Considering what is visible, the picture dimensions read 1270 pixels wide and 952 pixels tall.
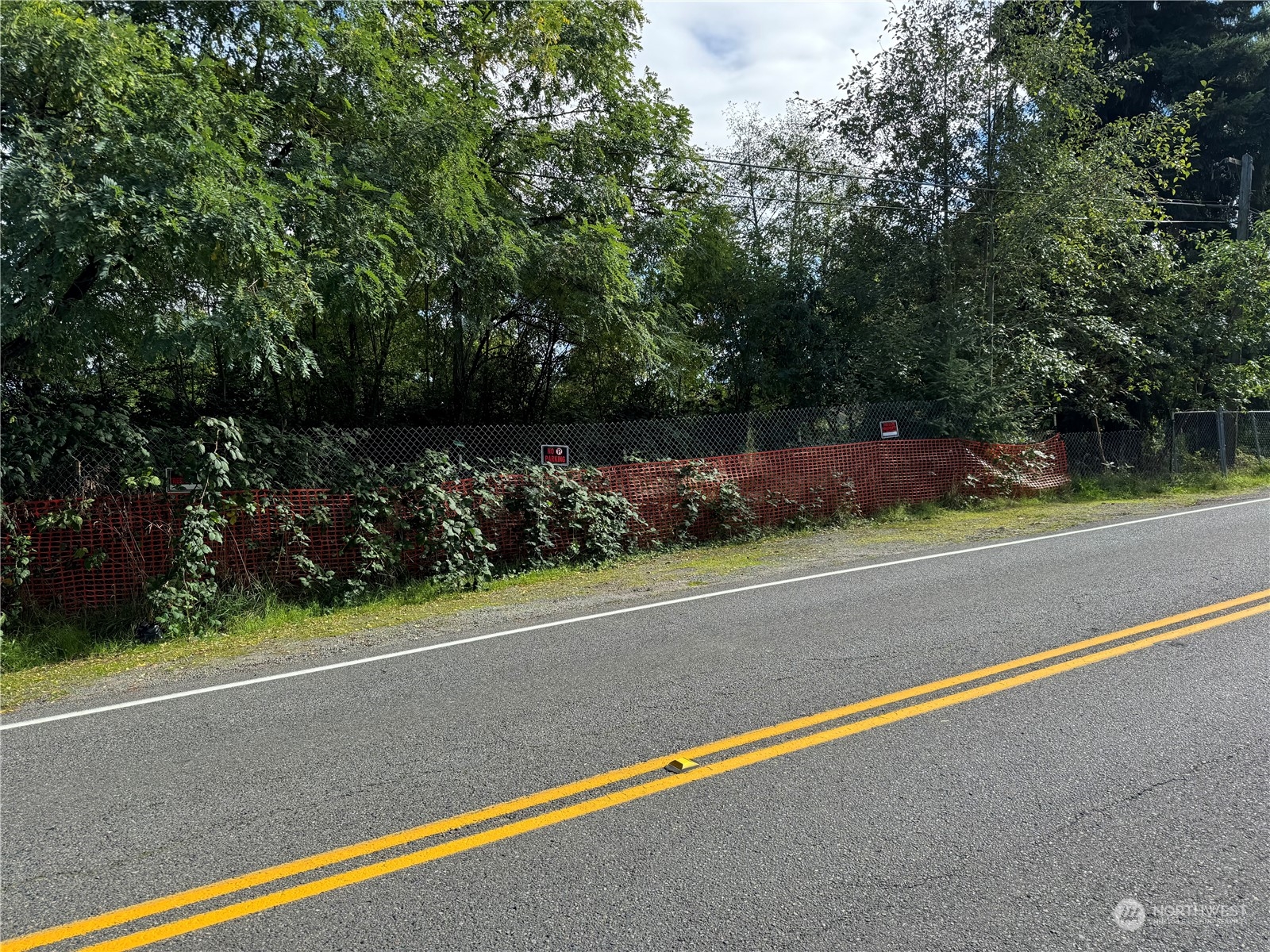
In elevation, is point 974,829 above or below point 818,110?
below

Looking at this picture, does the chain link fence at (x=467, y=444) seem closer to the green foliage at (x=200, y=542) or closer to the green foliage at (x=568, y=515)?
the green foliage at (x=200, y=542)

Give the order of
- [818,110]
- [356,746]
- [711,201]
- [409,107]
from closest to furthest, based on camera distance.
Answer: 1. [356,746]
2. [409,107]
3. [711,201]
4. [818,110]

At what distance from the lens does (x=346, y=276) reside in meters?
8.84

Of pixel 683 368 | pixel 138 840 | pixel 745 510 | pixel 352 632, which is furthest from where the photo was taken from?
pixel 683 368

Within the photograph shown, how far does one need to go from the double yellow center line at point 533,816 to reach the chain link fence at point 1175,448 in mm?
14150

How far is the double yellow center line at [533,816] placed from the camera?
2961 millimetres

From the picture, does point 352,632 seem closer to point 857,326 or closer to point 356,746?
point 356,746

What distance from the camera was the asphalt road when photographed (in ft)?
9.35

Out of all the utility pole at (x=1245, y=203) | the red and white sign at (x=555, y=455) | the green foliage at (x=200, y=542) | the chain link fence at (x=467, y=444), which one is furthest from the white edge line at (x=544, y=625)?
the utility pole at (x=1245, y=203)

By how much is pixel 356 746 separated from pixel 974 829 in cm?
314

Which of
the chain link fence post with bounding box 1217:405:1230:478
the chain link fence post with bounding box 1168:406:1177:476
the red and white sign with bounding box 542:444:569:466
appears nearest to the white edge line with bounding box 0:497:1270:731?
the red and white sign with bounding box 542:444:569:466

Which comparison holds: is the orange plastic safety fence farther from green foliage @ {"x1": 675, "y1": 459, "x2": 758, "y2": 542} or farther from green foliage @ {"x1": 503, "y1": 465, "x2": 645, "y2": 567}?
green foliage @ {"x1": 503, "y1": 465, "x2": 645, "y2": 567}

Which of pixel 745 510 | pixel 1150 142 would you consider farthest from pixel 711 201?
pixel 1150 142

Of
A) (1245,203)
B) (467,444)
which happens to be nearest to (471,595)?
(467,444)
